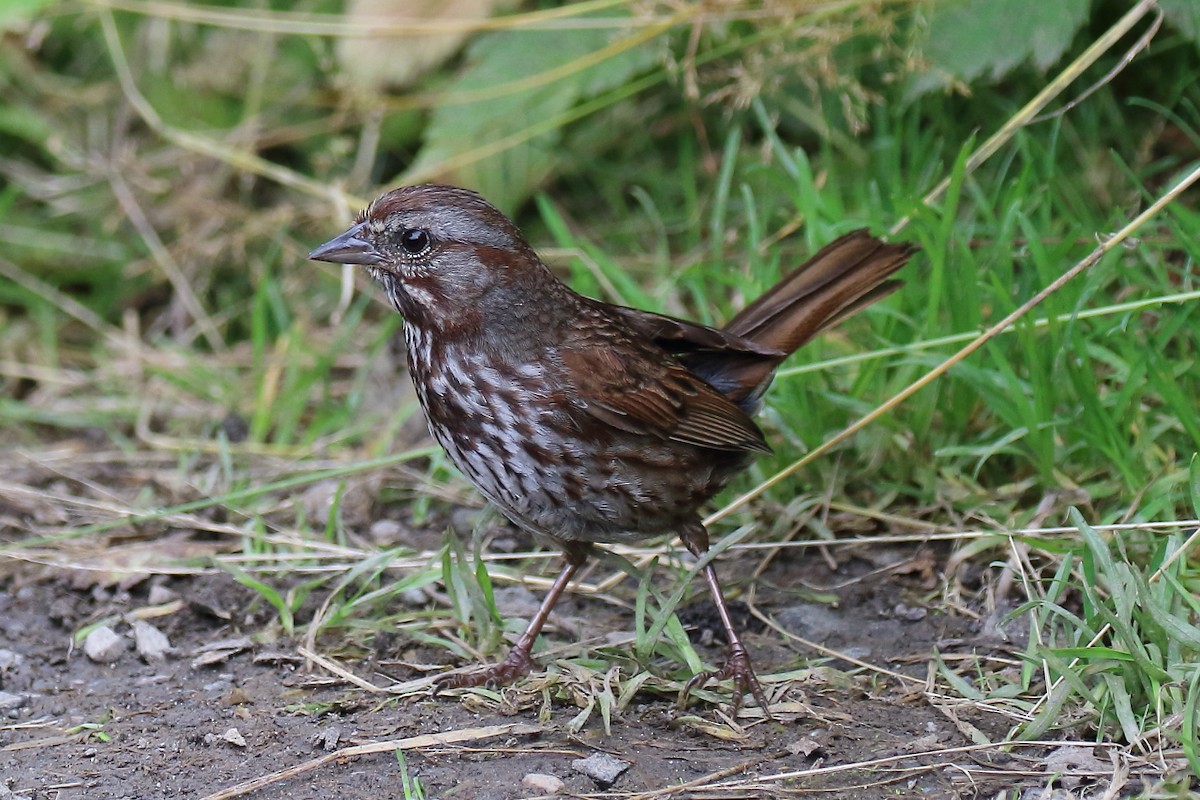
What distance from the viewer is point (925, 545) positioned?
403cm

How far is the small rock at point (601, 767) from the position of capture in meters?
2.96

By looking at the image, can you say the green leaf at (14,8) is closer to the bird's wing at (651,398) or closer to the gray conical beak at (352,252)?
the gray conical beak at (352,252)

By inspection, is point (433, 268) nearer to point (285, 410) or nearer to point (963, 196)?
point (285, 410)

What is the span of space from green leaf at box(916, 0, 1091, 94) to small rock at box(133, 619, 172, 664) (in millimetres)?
2979

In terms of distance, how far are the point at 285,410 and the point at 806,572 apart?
7.13 ft

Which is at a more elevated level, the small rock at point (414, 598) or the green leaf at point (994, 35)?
the green leaf at point (994, 35)

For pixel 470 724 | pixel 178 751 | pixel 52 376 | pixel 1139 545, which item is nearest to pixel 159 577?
pixel 178 751

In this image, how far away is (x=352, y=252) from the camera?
3.56m

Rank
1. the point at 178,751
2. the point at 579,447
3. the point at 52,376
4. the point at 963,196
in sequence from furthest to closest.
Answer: the point at 52,376, the point at 963,196, the point at 579,447, the point at 178,751

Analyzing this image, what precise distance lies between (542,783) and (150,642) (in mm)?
1452

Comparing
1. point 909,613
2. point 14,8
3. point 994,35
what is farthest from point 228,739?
point 994,35

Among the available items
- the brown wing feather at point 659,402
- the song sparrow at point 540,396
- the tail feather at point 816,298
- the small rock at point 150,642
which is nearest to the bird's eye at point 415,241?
the song sparrow at point 540,396

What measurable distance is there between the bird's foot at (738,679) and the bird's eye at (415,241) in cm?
129

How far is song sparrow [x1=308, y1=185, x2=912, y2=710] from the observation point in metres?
3.41
